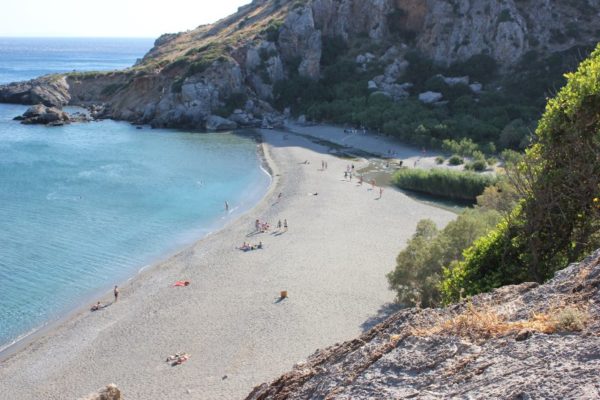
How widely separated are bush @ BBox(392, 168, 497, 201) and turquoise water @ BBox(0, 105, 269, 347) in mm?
13347

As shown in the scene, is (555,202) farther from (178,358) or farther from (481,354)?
(178,358)

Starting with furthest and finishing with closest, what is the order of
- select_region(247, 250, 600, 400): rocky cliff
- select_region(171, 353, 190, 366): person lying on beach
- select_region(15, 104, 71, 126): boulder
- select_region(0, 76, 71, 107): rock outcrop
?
select_region(0, 76, 71, 107): rock outcrop < select_region(15, 104, 71, 126): boulder < select_region(171, 353, 190, 366): person lying on beach < select_region(247, 250, 600, 400): rocky cliff

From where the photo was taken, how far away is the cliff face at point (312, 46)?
78.6 m

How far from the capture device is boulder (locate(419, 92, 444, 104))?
74.8 metres

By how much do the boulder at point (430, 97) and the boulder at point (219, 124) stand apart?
86.6 ft

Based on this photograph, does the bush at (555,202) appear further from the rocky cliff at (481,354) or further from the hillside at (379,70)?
the hillside at (379,70)

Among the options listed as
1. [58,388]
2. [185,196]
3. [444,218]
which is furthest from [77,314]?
[444,218]

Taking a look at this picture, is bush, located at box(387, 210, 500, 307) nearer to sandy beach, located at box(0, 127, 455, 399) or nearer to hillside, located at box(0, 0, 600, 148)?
sandy beach, located at box(0, 127, 455, 399)

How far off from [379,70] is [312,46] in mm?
12341

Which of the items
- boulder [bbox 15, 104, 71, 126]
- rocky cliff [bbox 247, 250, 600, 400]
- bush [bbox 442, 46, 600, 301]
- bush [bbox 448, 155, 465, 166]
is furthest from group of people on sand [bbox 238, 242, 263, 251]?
boulder [bbox 15, 104, 71, 126]

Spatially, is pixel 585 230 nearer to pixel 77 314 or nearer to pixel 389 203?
pixel 77 314

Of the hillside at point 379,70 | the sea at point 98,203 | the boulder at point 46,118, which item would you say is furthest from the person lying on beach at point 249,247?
the boulder at point 46,118

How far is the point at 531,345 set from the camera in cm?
542

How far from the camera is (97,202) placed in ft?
151
